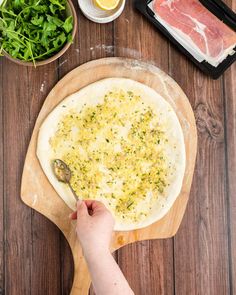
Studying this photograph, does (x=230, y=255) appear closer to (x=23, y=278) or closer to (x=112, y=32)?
(x=23, y=278)

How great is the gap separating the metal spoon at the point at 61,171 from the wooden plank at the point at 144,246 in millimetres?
284

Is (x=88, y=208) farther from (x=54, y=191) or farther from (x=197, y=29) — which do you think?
(x=197, y=29)

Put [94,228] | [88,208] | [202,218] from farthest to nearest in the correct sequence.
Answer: [202,218] < [88,208] < [94,228]

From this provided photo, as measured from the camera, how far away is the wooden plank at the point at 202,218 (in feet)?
5.03

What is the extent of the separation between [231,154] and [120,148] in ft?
1.16

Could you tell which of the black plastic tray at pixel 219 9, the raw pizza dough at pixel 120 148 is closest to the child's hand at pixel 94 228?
the raw pizza dough at pixel 120 148

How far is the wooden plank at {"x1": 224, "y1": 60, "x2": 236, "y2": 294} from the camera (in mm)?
1537

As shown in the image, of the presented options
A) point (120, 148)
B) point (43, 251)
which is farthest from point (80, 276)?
point (120, 148)

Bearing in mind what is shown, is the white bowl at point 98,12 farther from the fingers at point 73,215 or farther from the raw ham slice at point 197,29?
the fingers at point 73,215

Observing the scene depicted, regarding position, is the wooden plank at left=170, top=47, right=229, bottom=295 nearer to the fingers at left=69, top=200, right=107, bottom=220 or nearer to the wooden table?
the wooden table

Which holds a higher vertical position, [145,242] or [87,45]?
[87,45]

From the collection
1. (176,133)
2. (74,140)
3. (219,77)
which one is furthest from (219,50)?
(74,140)

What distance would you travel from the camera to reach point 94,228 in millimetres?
1322

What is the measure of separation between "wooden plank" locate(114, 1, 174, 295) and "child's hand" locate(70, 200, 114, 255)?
21 cm
